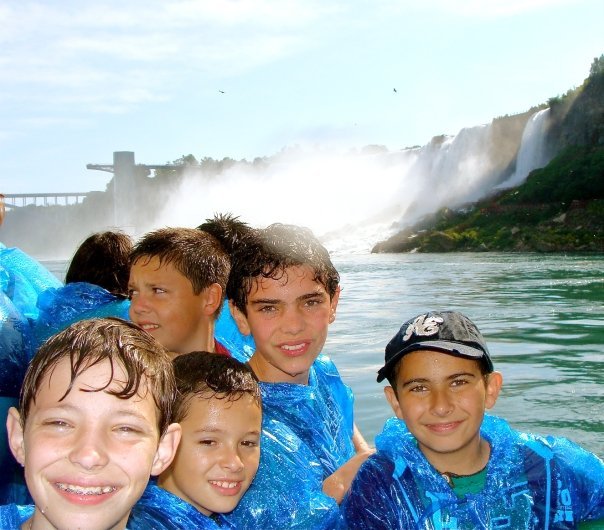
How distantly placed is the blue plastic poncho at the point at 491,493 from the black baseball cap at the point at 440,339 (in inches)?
10.5

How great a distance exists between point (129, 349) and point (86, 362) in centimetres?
10

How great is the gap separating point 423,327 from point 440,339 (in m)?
0.07

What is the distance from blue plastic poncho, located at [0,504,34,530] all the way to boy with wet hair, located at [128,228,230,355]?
144cm

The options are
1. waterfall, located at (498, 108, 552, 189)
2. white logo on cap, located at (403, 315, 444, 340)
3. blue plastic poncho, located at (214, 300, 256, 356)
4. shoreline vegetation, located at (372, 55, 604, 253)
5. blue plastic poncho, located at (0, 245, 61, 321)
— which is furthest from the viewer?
waterfall, located at (498, 108, 552, 189)

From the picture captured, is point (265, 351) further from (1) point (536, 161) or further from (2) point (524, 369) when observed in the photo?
(1) point (536, 161)

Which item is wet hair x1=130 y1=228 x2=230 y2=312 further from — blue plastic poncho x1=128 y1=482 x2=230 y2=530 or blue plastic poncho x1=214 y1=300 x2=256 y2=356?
blue plastic poncho x1=128 y1=482 x2=230 y2=530

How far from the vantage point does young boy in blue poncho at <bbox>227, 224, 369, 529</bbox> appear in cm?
238

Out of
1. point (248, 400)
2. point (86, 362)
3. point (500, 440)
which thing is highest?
point (86, 362)

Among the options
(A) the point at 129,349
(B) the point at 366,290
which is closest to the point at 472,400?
(A) the point at 129,349

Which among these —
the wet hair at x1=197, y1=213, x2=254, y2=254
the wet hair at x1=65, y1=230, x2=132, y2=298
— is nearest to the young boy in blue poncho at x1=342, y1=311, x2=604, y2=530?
the wet hair at x1=197, y1=213, x2=254, y2=254

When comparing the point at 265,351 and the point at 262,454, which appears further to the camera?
the point at 265,351

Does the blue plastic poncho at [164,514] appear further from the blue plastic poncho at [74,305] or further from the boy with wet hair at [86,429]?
the blue plastic poncho at [74,305]

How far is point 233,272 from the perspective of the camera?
282 centimetres

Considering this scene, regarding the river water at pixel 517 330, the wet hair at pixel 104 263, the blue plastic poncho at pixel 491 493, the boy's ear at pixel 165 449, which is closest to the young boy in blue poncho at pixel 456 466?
the blue plastic poncho at pixel 491 493
